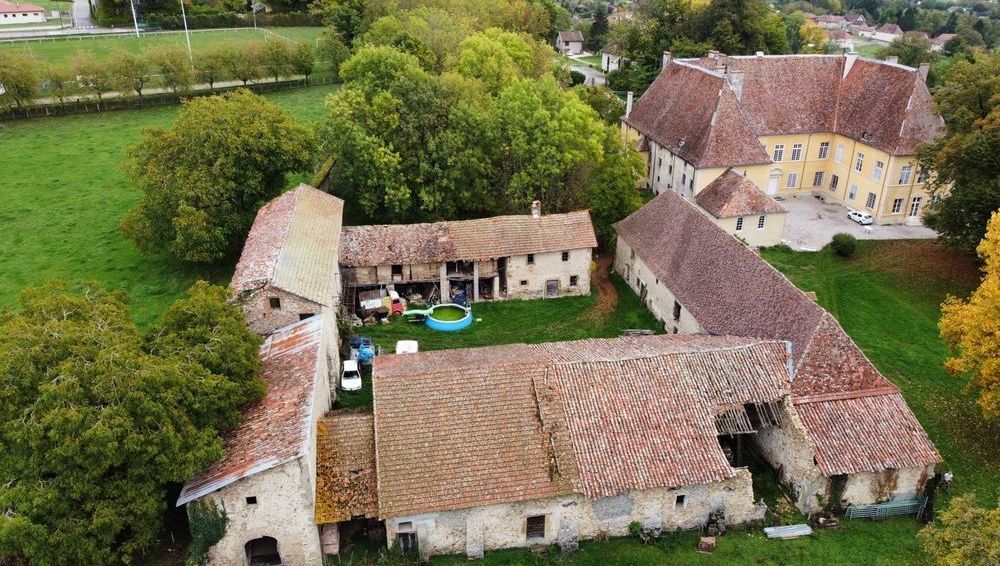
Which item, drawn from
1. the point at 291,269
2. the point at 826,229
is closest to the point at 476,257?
the point at 291,269

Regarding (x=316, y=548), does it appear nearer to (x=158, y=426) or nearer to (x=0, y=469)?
(x=158, y=426)

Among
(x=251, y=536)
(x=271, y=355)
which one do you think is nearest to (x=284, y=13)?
(x=271, y=355)

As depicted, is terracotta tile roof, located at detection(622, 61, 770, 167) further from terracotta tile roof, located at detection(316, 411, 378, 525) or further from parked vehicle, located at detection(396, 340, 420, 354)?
terracotta tile roof, located at detection(316, 411, 378, 525)

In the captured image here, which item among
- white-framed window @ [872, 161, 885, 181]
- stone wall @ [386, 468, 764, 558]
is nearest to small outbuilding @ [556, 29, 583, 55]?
white-framed window @ [872, 161, 885, 181]

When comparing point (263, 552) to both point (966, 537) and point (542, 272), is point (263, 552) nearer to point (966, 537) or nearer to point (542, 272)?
point (966, 537)

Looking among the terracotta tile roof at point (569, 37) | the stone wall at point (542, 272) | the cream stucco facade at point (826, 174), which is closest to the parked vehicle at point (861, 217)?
the cream stucco facade at point (826, 174)

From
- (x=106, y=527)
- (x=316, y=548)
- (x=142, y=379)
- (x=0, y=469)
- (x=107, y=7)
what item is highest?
(x=107, y=7)
